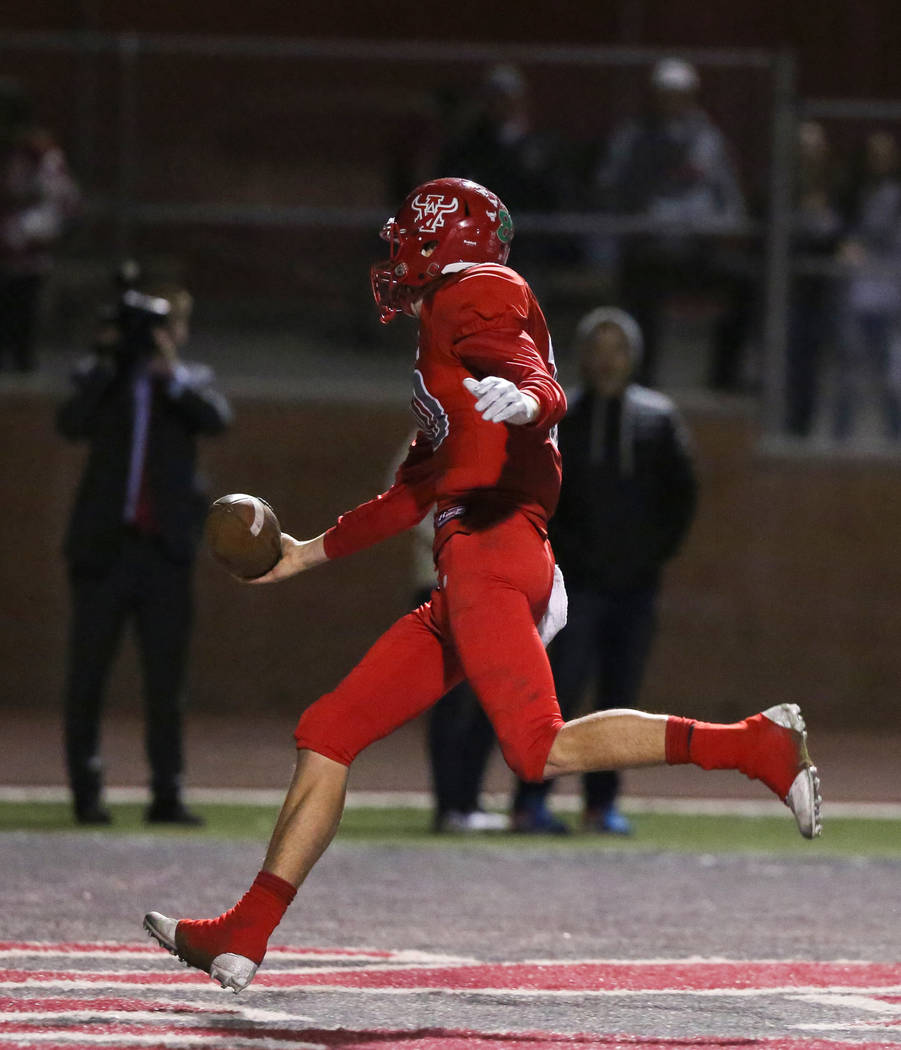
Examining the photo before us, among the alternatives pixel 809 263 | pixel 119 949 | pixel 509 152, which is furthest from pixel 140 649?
pixel 809 263

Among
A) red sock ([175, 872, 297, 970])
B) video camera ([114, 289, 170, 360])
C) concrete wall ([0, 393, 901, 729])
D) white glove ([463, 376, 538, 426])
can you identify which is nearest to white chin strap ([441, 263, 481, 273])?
white glove ([463, 376, 538, 426])

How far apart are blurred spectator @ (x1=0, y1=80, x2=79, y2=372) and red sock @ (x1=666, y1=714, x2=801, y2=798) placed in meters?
8.93

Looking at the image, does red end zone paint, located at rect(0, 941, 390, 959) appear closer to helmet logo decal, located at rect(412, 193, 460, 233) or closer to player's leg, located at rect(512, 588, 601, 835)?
helmet logo decal, located at rect(412, 193, 460, 233)

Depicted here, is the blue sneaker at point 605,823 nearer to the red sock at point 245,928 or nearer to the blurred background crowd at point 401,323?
the blurred background crowd at point 401,323

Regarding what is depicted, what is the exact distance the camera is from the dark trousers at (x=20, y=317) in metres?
13.7

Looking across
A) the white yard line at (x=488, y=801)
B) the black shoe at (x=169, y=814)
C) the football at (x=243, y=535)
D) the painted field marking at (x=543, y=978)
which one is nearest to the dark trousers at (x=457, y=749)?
the white yard line at (x=488, y=801)

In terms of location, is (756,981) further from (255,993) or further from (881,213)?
(881,213)

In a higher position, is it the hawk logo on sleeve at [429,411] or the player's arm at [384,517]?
the hawk logo on sleeve at [429,411]

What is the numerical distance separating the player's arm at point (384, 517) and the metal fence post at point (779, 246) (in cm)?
825

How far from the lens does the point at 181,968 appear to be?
6.39 meters

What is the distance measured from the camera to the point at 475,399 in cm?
562

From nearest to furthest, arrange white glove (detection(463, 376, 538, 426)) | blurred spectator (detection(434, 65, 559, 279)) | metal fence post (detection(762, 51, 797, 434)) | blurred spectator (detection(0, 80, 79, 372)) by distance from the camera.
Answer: white glove (detection(463, 376, 538, 426)), blurred spectator (detection(434, 65, 559, 279)), blurred spectator (detection(0, 80, 79, 372)), metal fence post (detection(762, 51, 797, 434))

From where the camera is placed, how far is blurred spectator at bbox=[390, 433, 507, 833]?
9.84 metres

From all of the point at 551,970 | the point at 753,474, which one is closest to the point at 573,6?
the point at 753,474
